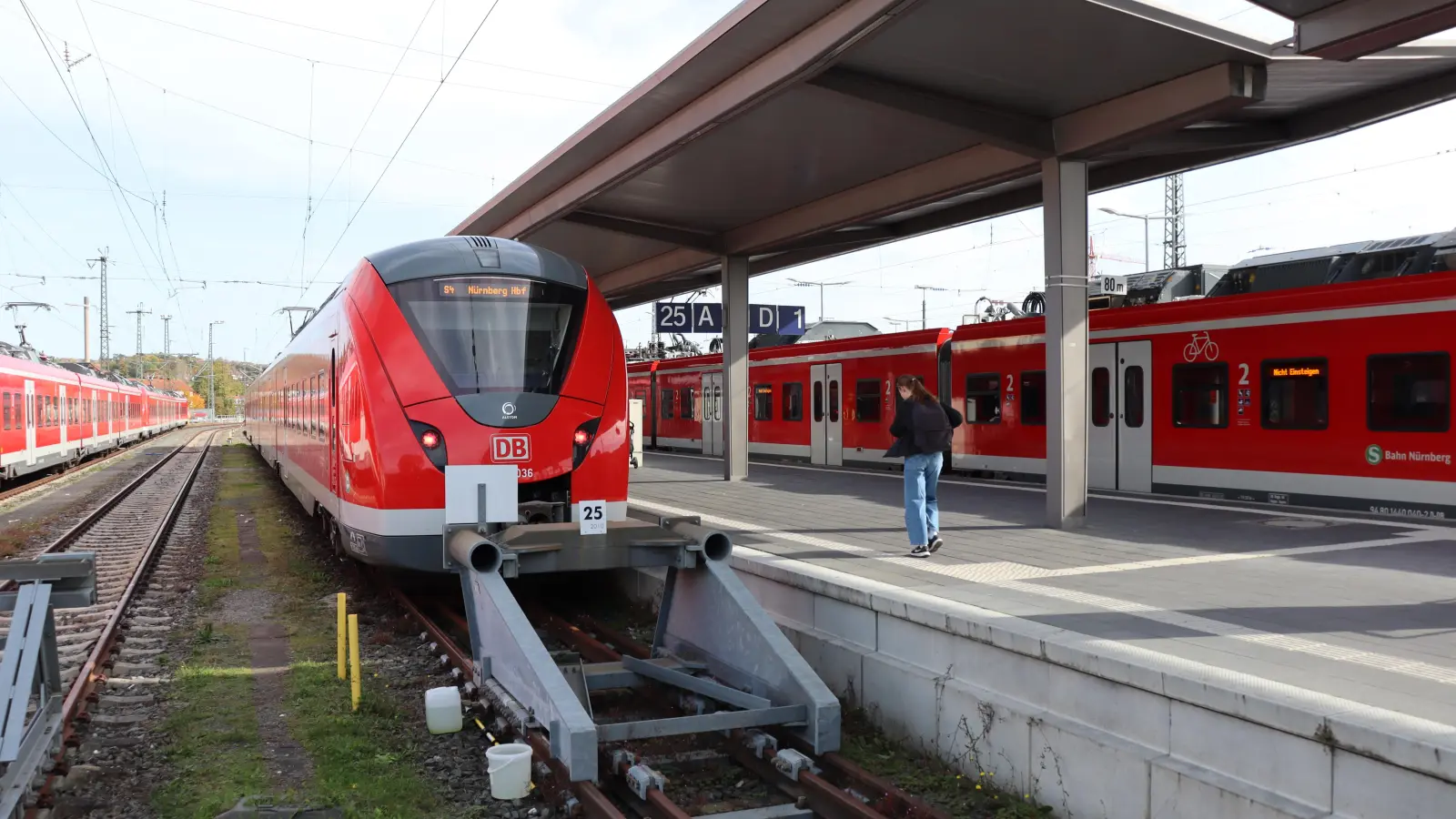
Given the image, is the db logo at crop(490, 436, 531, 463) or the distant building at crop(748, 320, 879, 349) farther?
the distant building at crop(748, 320, 879, 349)

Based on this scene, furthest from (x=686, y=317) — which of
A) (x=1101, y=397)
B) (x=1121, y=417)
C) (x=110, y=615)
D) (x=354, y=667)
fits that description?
(x=354, y=667)

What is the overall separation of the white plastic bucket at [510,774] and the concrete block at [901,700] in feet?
7.43

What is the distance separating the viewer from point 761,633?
6328 millimetres

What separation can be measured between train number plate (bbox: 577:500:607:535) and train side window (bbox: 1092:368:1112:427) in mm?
10090

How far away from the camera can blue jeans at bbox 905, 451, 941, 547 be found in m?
8.75

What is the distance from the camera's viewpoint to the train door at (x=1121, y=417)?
14.3 m

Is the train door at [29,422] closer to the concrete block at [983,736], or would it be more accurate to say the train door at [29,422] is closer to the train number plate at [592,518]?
the train number plate at [592,518]

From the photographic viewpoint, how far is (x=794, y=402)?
76.2ft

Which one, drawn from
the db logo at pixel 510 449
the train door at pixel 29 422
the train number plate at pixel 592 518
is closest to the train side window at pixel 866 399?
the db logo at pixel 510 449

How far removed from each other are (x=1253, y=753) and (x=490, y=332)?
615cm

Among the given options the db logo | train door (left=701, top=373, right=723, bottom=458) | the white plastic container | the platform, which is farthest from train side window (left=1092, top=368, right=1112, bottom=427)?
train door (left=701, top=373, right=723, bottom=458)

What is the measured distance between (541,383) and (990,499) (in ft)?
24.6

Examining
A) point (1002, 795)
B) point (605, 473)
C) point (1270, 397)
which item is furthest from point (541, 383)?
point (1270, 397)

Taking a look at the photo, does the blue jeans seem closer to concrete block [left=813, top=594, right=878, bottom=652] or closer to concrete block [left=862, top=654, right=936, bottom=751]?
concrete block [left=813, top=594, right=878, bottom=652]
